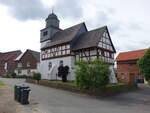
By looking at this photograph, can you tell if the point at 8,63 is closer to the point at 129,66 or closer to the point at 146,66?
the point at 129,66

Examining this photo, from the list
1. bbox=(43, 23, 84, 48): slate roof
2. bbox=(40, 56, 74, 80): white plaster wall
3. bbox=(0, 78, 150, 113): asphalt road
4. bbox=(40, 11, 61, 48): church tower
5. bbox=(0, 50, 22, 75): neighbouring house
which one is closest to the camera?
bbox=(0, 78, 150, 113): asphalt road

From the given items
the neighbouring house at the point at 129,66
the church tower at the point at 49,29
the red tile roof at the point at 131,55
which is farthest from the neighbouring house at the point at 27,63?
the red tile roof at the point at 131,55

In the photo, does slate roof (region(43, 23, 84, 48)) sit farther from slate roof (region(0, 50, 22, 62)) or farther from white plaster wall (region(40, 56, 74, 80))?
slate roof (region(0, 50, 22, 62))

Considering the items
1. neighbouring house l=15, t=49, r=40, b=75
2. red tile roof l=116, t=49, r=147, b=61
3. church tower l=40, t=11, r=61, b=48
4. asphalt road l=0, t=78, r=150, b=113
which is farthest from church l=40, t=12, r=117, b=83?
A: neighbouring house l=15, t=49, r=40, b=75

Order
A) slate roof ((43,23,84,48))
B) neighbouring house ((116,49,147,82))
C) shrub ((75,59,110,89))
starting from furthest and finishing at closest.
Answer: neighbouring house ((116,49,147,82)), slate roof ((43,23,84,48)), shrub ((75,59,110,89))

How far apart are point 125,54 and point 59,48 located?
19.9 metres

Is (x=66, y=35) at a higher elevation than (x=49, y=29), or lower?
lower

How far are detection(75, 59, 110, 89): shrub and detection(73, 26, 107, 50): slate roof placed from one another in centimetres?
801

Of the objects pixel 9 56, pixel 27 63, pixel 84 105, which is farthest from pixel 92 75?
pixel 9 56

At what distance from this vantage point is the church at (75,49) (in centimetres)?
2481

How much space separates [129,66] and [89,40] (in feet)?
52.0

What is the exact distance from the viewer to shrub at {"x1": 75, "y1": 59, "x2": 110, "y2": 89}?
51.3ft

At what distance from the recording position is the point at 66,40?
1097 inches

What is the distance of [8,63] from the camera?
54781 mm
